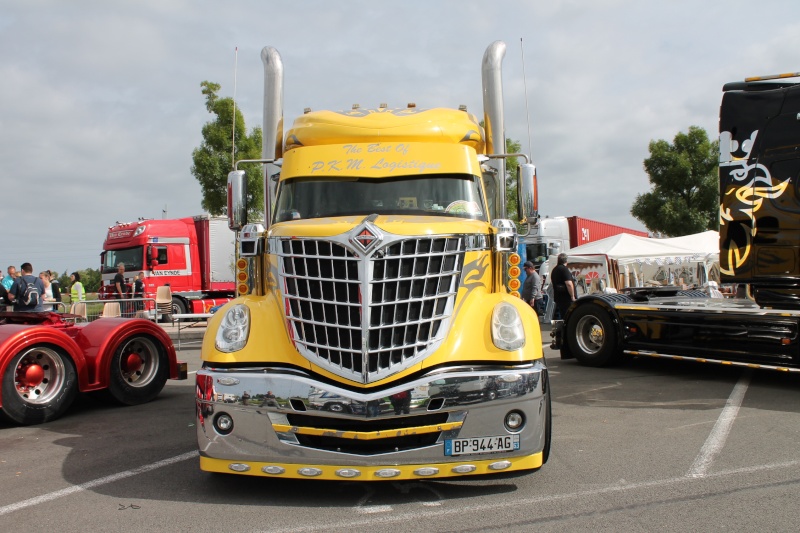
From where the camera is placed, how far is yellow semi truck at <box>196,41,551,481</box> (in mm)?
4293

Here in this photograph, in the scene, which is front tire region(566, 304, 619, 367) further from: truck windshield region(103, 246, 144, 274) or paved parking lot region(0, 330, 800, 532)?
truck windshield region(103, 246, 144, 274)

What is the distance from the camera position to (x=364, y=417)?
4.23 metres

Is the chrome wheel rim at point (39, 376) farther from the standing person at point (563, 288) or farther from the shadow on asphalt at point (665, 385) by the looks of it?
the standing person at point (563, 288)

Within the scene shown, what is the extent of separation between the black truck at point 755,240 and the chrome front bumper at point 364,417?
5.16 m

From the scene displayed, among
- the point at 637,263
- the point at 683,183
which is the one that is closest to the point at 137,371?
the point at 637,263

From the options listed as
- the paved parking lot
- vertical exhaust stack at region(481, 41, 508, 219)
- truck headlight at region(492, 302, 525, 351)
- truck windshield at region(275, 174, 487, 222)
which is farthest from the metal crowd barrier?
truck headlight at region(492, 302, 525, 351)

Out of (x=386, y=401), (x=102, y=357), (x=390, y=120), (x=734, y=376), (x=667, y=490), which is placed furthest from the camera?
(x=734, y=376)

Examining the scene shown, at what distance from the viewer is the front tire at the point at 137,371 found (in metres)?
7.75

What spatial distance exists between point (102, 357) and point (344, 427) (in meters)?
4.33

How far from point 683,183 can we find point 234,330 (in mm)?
30886

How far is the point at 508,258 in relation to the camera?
561 centimetres

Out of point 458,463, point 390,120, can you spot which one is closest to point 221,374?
point 458,463

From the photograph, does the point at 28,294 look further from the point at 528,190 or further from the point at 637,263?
the point at 637,263

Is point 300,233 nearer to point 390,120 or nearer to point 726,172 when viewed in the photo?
point 390,120
